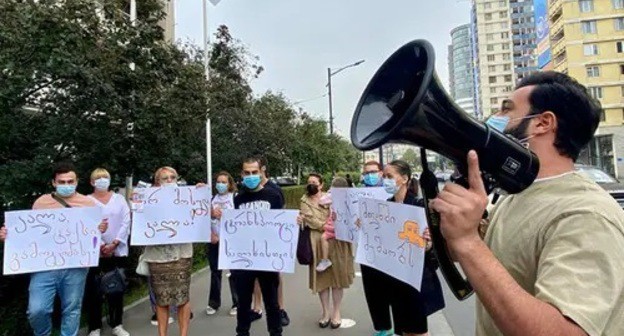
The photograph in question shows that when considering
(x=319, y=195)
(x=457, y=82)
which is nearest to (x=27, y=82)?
(x=319, y=195)

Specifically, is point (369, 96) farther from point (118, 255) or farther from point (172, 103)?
point (172, 103)

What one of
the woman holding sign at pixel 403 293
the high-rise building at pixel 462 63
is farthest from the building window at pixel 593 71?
the high-rise building at pixel 462 63

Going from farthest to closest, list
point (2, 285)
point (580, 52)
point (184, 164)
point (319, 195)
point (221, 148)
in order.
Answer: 1. point (580, 52)
2. point (221, 148)
3. point (184, 164)
4. point (319, 195)
5. point (2, 285)

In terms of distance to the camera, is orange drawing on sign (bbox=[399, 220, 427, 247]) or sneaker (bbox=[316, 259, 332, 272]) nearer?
orange drawing on sign (bbox=[399, 220, 427, 247])

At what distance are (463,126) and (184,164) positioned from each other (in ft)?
27.3

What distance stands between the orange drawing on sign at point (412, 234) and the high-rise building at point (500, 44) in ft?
315

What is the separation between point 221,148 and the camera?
1341cm

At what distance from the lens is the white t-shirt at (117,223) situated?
4.70 metres

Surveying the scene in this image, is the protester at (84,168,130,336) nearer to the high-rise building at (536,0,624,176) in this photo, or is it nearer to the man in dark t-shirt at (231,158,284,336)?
the man in dark t-shirt at (231,158,284,336)

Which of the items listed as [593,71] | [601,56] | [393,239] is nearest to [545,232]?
[393,239]

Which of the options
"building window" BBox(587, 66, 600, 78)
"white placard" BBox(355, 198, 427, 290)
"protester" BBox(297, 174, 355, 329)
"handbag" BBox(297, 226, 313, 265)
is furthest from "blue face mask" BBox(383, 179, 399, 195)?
"building window" BBox(587, 66, 600, 78)

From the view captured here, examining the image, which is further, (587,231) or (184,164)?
(184,164)

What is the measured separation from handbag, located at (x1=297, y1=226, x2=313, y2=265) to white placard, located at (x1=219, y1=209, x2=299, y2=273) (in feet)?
2.11

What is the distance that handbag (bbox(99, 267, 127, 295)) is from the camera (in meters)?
4.69
